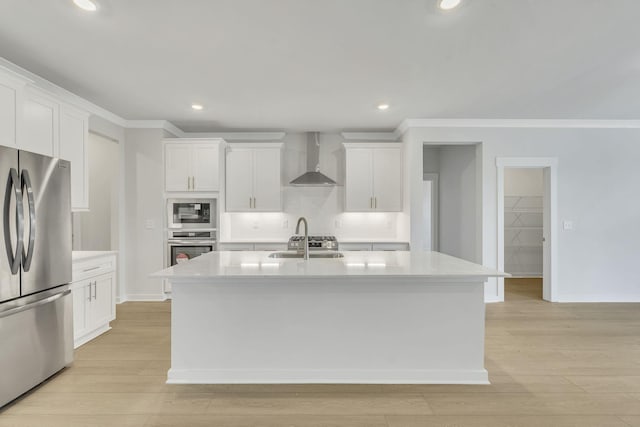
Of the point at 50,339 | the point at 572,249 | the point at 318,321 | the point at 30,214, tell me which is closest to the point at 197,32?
the point at 30,214

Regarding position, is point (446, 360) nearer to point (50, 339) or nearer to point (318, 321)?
point (318, 321)

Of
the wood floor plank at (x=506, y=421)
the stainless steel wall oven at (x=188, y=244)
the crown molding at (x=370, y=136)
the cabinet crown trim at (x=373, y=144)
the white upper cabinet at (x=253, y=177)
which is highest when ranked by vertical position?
the crown molding at (x=370, y=136)

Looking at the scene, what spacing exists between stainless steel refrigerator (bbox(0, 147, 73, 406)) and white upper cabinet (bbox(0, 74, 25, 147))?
0.29 metres

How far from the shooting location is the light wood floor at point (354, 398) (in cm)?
211

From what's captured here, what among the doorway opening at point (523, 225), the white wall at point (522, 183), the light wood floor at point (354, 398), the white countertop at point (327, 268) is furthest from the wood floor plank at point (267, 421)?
the white wall at point (522, 183)

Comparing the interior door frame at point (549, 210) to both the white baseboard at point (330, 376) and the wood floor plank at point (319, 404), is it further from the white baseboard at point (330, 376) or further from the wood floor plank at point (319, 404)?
the wood floor plank at point (319, 404)

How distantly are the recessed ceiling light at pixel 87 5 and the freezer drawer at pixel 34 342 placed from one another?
2.03 m

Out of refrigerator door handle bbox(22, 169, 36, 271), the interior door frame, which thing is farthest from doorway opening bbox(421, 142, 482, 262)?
refrigerator door handle bbox(22, 169, 36, 271)

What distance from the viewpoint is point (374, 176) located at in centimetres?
526

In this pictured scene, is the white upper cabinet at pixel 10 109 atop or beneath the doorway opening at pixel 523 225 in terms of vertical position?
atop

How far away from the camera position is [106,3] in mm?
2152

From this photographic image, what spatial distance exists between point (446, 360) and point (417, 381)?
268 mm

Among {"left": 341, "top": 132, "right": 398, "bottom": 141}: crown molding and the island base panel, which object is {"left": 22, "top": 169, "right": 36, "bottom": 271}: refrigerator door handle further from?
{"left": 341, "top": 132, "right": 398, "bottom": 141}: crown molding

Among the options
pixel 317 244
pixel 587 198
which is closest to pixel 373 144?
pixel 317 244
